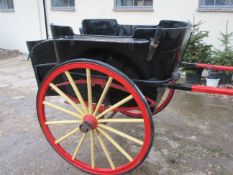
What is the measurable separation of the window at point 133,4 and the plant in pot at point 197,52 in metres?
1.03

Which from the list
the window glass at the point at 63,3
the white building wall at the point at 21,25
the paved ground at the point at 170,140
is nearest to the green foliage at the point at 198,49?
the paved ground at the point at 170,140

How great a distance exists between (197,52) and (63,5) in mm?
3505

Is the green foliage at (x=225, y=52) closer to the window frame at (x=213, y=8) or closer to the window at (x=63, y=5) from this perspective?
the window frame at (x=213, y=8)

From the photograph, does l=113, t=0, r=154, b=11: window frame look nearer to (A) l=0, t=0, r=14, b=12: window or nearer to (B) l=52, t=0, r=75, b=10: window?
(B) l=52, t=0, r=75, b=10: window

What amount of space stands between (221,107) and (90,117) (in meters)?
2.14

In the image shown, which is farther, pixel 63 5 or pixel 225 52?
pixel 63 5

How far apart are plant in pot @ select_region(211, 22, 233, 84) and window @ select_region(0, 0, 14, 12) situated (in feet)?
18.8

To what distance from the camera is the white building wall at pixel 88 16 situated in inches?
165

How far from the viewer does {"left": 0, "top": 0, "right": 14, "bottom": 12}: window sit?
723 cm

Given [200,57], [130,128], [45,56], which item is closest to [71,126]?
[130,128]

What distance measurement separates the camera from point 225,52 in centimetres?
391

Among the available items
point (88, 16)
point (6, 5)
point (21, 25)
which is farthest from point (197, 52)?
point (6, 5)

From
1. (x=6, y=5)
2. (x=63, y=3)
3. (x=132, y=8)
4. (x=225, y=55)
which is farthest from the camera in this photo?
(x=6, y=5)

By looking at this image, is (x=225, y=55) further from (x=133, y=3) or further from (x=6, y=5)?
(x=6, y=5)
